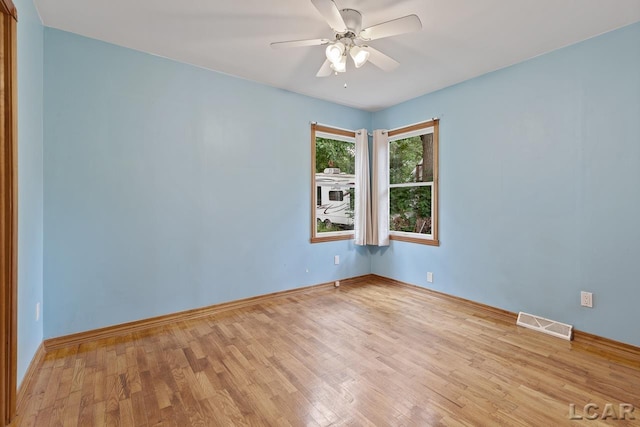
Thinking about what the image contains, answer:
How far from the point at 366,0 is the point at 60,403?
3.26 meters

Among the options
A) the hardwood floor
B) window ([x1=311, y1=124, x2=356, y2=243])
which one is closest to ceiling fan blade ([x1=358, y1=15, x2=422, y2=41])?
window ([x1=311, y1=124, x2=356, y2=243])

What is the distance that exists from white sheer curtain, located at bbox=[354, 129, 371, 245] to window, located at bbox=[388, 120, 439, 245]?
0.38 m

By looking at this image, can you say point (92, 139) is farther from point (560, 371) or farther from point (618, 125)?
point (618, 125)

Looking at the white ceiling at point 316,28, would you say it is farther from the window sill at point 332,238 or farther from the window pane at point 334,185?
the window sill at point 332,238

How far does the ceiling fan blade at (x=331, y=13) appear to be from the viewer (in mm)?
1765

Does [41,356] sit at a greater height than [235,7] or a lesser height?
lesser

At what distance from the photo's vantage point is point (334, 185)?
14.5 feet

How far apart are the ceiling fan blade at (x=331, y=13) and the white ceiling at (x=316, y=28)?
20 centimetres

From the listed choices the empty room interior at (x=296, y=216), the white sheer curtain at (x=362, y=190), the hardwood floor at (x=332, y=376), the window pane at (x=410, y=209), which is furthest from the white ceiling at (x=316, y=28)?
the hardwood floor at (x=332, y=376)

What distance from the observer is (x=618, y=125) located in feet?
7.98

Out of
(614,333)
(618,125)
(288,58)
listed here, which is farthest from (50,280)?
(618,125)

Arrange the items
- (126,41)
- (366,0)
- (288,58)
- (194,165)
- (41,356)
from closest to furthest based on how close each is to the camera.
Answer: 1. (366,0)
2. (41,356)
3. (126,41)
4. (288,58)
5. (194,165)

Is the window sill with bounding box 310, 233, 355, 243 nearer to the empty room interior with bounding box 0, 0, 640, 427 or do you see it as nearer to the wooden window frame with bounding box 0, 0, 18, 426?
the empty room interior with bounding box 0, 0, 640, 427

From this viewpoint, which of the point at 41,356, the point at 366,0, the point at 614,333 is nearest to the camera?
the point at 366,0
